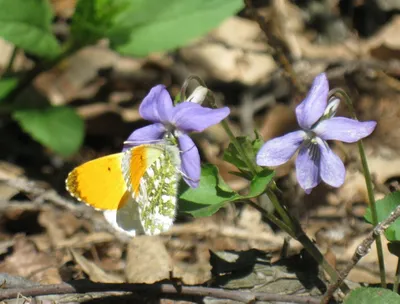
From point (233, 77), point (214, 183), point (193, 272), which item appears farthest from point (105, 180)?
point (233, 77)

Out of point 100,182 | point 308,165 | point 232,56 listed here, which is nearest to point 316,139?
point 308,165

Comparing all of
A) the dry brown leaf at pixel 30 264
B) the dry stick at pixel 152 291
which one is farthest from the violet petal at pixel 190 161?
the dry brown leaf at pixel 30 264

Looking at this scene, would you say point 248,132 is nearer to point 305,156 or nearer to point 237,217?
point 237,217

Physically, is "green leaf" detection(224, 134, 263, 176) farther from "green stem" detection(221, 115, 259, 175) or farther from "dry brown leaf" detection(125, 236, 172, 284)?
"dry brown leaf" detection(125, 236, 172, 284)

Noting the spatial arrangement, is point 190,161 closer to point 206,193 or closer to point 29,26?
point 206,193

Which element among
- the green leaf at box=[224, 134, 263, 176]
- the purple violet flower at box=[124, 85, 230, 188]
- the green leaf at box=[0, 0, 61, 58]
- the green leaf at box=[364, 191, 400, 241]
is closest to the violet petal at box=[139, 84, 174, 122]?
the purple violet flower at box=[124, 85, 230, 188]

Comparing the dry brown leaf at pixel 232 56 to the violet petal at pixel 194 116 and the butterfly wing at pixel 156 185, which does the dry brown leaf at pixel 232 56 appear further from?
the violet petal at pixel 194 116
